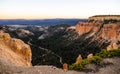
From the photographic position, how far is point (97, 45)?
166 metres

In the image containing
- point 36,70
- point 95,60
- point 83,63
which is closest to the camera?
point 36,70

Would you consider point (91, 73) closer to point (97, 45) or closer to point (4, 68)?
point (4, 68)

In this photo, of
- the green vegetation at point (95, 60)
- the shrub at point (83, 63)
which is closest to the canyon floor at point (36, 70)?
the shrub at point (83, 63)

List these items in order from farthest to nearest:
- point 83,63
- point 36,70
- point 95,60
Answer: point 95,60, point 83,63, point 36,70

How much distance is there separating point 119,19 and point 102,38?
2716 centimetres

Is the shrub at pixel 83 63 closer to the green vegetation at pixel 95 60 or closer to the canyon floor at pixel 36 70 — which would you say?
the green vegetation at pixel 95 60

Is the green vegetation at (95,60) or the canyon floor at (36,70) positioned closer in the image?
the canyon floor at (36,70)

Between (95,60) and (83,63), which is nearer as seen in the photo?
(83,63)

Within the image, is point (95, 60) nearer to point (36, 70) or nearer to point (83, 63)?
point (83, 63)

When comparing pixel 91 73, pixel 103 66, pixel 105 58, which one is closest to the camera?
pixel 91 73

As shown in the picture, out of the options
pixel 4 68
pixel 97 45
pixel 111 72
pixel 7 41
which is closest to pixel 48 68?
pixel 4 68

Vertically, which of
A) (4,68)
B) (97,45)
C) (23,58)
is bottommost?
(97,45)

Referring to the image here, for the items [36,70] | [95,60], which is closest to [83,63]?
[95,60]

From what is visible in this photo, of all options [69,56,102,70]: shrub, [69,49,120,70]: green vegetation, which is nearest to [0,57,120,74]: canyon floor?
[69,56,102,70]: shrub
